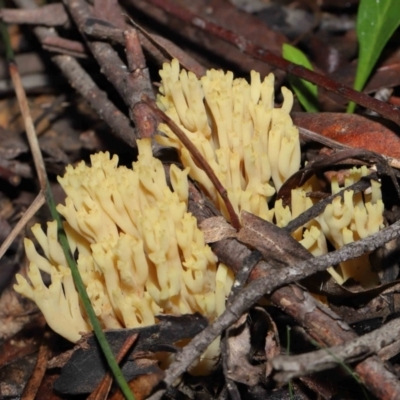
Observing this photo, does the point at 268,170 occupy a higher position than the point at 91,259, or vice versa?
the point at 268,170

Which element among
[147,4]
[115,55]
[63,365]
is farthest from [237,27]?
[63,365]

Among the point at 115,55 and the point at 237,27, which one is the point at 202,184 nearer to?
the point at 115,55

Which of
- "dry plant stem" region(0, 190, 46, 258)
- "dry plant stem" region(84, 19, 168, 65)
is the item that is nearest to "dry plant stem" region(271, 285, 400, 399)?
"dry plant stem" region(0, 190, 46, 258)

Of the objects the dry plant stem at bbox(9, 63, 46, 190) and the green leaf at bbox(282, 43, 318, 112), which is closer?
the dry plant stem at bbox(9, 63, 46, 190)

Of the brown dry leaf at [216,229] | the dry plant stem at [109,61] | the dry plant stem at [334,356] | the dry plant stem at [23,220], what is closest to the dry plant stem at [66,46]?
the dry plant stem at [109,61]

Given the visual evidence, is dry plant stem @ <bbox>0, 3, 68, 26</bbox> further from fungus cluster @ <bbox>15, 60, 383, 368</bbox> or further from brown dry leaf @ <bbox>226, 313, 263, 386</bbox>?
brown dry leaf @ <bbox>226, 313, 263, 386</bbox>
